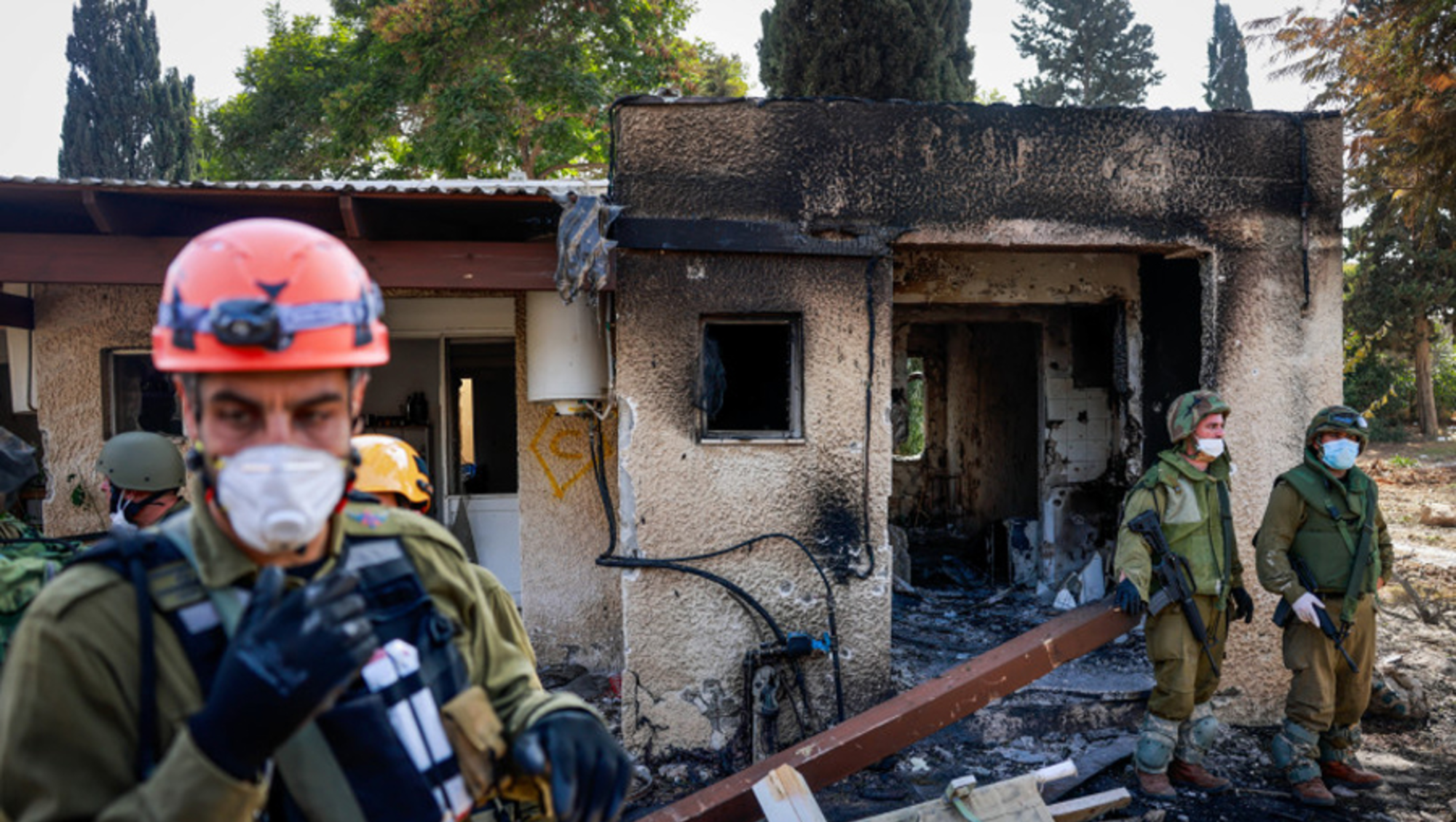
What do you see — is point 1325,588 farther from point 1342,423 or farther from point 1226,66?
point 1226,66

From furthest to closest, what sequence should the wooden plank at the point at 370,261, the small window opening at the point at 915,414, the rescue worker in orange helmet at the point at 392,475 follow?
1. the small window opening at the point at 915,414
2. the wooden plank at the point at 370,261
3. the rescue worker in orange helmet at the point at 392,475

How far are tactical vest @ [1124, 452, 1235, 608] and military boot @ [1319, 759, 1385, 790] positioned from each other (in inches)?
45.5

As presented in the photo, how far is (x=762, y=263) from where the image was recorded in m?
5.42

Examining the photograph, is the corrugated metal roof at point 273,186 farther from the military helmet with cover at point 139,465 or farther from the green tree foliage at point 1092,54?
the green tree foliage at point 1092,54

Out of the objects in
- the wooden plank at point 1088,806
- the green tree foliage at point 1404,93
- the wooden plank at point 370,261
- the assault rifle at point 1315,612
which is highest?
the green tree foliage at point 1404,93

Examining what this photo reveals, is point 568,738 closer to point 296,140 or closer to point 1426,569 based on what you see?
point 1426,569

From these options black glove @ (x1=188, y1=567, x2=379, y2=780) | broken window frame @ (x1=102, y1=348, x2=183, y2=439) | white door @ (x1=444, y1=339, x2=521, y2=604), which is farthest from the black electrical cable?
black glove @ (x1=188, y1=567, x2=379, y2=780)

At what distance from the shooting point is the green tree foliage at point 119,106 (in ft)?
77.6

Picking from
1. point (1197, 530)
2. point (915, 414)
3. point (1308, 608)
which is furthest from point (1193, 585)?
point (915, 414)

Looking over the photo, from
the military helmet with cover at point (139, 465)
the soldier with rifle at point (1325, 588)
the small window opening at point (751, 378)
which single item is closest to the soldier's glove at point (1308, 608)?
the soldier with rifle at point (1325, 588)

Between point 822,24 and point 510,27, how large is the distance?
215 inches

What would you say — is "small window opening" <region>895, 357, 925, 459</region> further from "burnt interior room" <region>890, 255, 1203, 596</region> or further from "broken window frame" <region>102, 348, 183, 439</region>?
"broken window frame" <region>102, 348, 183, 439</region>

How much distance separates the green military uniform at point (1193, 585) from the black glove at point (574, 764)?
4.10m

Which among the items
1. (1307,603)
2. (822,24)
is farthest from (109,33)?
(1307,603)
